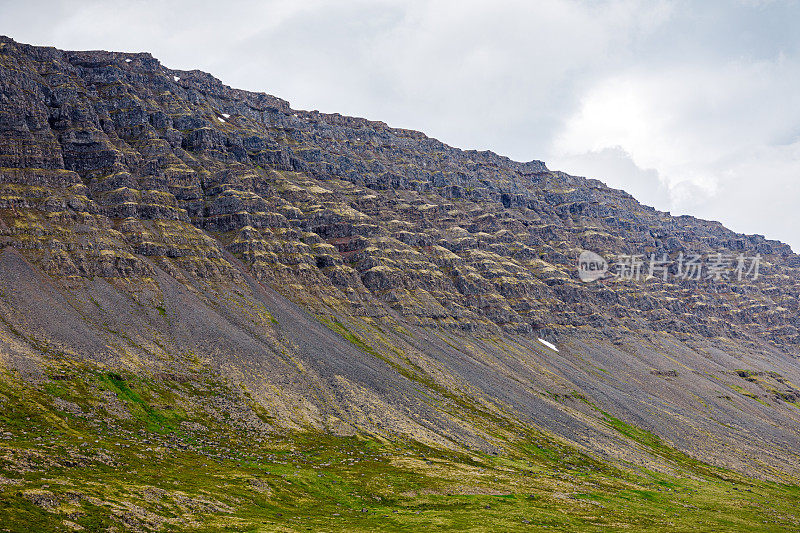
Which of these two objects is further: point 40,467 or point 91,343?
point 91,343

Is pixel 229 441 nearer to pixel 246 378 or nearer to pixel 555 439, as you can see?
pixel 246 378

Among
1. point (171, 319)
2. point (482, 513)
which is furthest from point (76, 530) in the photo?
point (171, 319)

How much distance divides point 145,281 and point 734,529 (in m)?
178

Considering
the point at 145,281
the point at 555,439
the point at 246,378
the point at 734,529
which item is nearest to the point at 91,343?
the point at 246,378

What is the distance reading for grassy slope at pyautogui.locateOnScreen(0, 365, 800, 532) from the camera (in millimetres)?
63500

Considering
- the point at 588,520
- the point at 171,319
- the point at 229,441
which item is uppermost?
the point at 171,319

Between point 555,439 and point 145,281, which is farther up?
point 145,281

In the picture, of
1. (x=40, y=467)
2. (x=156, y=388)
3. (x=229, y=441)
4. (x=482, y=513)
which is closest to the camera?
(x=40, y=467)

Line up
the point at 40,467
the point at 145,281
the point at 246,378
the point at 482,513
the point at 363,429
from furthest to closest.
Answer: the point at 145,281, the point at 246,378, the point at 363,429, the point at 482,513, the point at 40,467

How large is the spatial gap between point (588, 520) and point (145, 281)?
6267 inches

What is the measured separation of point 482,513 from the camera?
82125mm

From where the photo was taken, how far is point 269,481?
8712 centimetres

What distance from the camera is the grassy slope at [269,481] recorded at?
63.5 m

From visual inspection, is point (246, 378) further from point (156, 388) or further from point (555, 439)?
point (555, 439)
